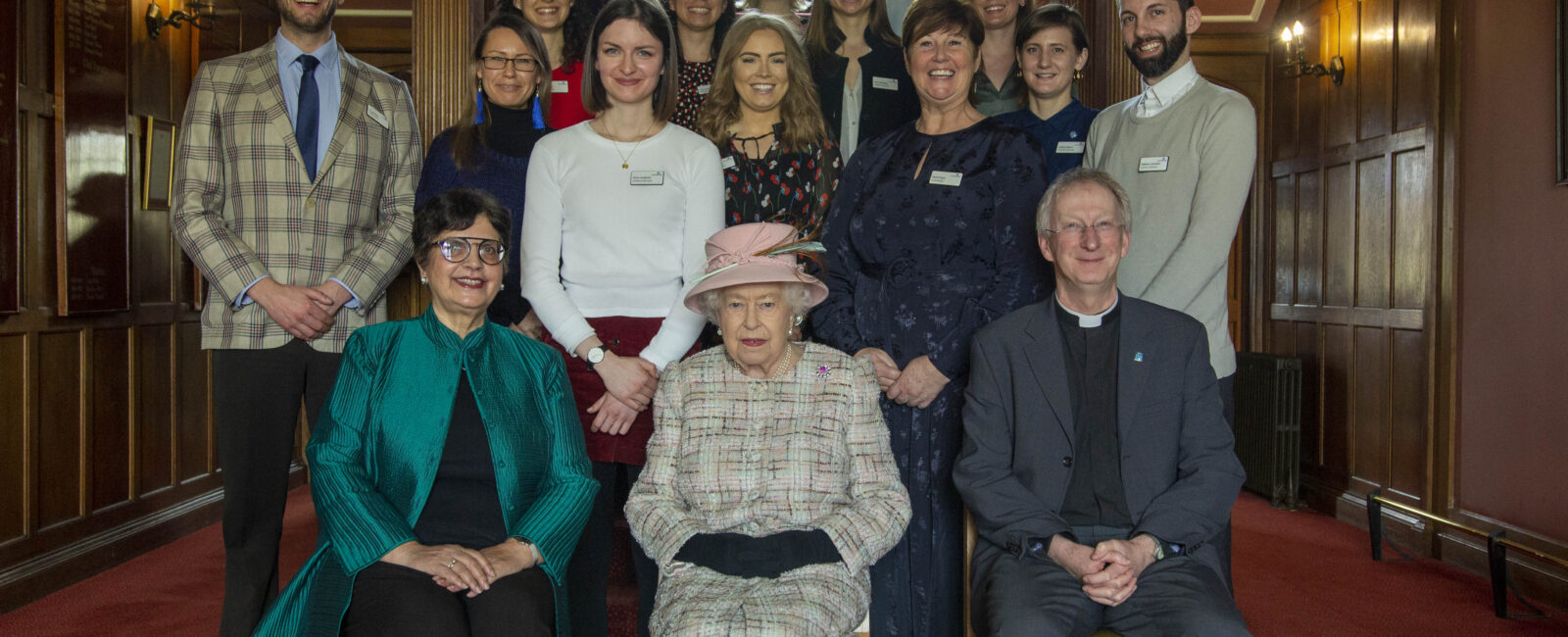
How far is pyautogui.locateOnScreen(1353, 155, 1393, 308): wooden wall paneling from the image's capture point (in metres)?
4.96

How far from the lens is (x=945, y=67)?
256 centimetres

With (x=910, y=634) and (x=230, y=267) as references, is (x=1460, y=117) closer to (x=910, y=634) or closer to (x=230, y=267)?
(x=910, y=634)

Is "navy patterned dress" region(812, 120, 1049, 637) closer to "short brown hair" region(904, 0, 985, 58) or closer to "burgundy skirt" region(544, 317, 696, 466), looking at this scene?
"short brown hair" region(904, 0, 985, 58)

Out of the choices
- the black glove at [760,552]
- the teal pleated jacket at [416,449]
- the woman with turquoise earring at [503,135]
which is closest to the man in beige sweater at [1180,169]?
the black glove at [760,552]

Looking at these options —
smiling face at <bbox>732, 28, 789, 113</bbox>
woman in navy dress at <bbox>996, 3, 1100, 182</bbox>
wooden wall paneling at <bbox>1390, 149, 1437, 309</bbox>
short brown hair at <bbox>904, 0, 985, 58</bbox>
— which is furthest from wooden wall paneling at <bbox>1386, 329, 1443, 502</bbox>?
smiling face at <bbox>732, 28, 789, 113</bbox>

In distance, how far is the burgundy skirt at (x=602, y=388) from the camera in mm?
2471

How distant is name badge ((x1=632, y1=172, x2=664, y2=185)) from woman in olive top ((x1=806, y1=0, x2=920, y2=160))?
74 cm

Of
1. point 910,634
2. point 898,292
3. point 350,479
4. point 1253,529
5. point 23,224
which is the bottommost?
point 1253,529

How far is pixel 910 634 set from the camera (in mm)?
2510

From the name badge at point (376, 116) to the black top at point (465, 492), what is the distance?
41.4 inches

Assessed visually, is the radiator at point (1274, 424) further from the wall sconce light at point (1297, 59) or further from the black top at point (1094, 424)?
the black top at point (1094, 424)

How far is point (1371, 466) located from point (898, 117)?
3.55 metres

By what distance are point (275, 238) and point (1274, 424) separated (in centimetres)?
515

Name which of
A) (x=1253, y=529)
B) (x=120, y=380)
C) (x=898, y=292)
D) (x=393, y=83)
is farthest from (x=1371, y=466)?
(x=120, y=380)
